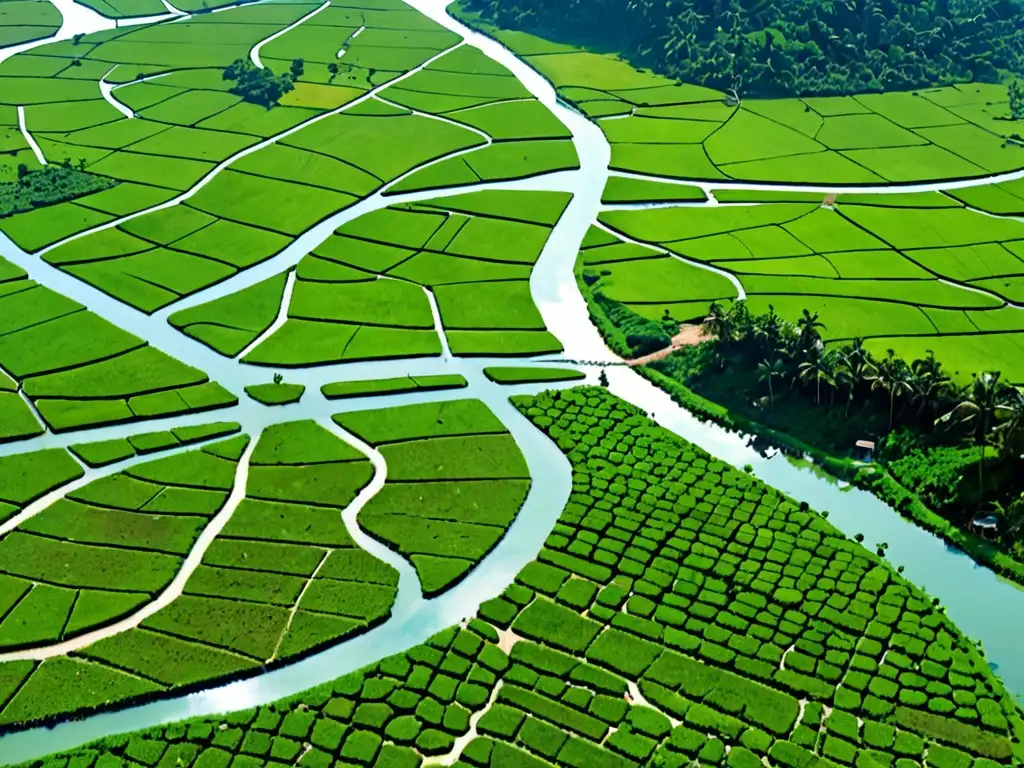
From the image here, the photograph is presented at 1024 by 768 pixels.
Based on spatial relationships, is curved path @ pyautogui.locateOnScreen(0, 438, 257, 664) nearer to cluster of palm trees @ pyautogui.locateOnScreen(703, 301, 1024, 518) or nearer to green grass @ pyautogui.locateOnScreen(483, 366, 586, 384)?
green grass @ pyautogui.locateOnScreen(483, 366, 586, 384)

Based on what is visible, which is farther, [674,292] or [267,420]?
[674,292]

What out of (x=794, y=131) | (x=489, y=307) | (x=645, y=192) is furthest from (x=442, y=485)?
(x=794, y=131)

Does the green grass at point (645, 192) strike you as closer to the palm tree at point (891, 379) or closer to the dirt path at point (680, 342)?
the dirt path at point (680, 342)

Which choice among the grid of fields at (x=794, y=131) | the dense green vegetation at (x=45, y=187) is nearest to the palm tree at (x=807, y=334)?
the grid of fields at (x=794, y=131)

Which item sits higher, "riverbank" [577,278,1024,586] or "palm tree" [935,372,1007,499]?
"palm tree" [935,372,1007,499]

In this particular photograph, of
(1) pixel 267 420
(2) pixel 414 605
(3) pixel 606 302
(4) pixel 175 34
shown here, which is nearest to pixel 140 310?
(1) pixel 267 420

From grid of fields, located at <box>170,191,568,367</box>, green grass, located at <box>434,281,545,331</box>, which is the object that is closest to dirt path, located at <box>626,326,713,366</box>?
grid of fields, located at <box>170,191,568,367</box>

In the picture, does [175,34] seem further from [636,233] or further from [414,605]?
[414,605]
